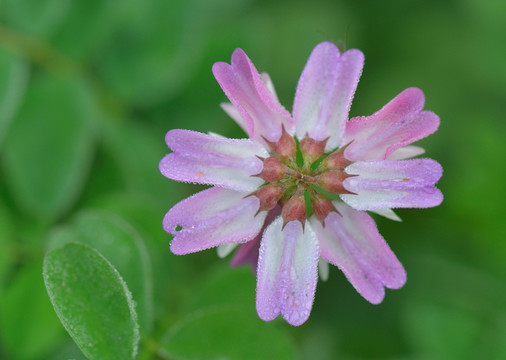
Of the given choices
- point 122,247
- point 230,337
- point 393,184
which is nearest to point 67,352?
point 122,247

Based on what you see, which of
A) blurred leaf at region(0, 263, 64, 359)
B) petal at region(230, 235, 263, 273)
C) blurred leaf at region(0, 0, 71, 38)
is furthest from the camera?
blurred leaf at region(0, 0, 71, 38)

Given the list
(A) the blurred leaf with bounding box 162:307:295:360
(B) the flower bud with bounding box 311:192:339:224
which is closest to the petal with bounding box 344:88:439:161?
(B) the flower bud with bounding box 311:192:339:224

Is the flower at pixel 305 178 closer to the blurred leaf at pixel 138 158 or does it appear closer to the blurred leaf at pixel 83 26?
the blurred leaf at pixel 138 158

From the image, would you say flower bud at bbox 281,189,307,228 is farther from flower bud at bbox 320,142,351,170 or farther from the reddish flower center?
flower bud at bbox 320,142,351,170

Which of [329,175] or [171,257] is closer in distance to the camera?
[329,175]

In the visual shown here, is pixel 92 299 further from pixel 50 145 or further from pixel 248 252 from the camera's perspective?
pixel 50 145

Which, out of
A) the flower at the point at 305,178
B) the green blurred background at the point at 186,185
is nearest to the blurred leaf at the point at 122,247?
the green blurred background at the point at 186,185

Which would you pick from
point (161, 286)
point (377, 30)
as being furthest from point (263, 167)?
point (377, 30)

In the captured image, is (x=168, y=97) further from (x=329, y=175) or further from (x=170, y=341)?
(x=329, y=175)
